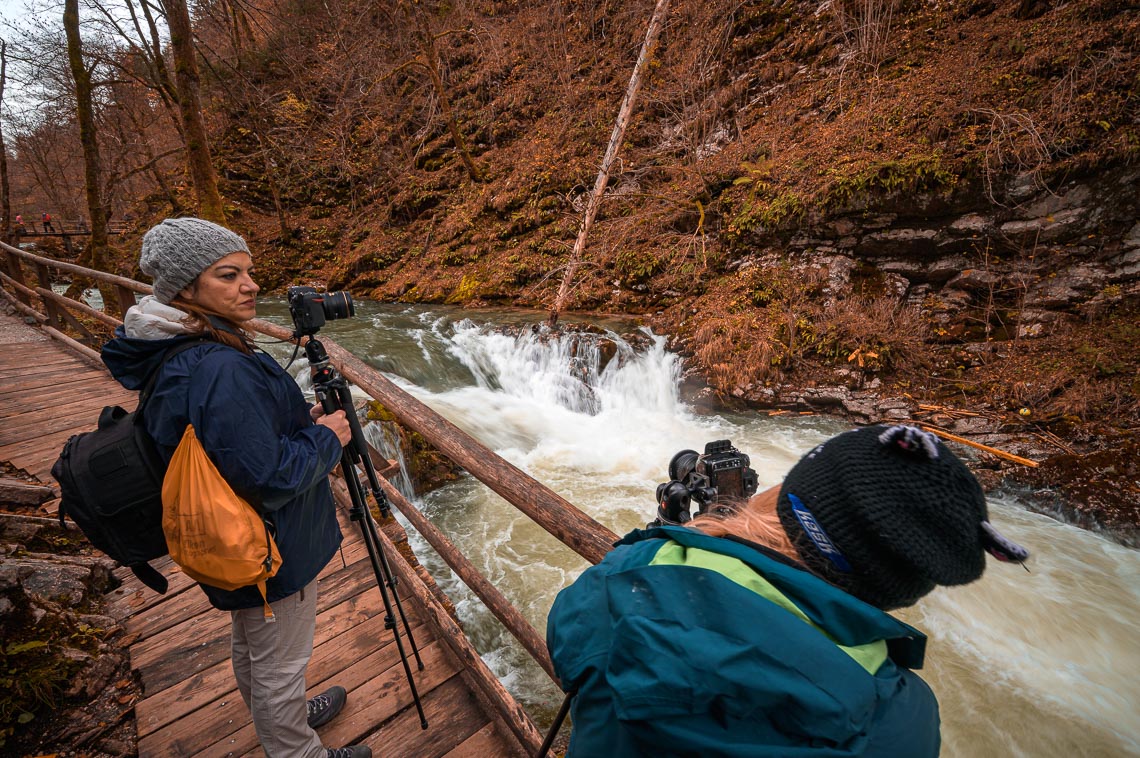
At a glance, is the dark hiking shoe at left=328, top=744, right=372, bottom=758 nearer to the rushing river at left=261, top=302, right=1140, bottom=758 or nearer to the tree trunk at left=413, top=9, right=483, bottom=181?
the rushing river at left=261, top=302, right=1140, bottom=758

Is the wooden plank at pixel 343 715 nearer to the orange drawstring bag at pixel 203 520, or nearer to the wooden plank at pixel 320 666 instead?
the wooden plank at pixel 320 666

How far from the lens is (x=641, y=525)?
17.3 ft

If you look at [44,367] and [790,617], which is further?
[44,367]

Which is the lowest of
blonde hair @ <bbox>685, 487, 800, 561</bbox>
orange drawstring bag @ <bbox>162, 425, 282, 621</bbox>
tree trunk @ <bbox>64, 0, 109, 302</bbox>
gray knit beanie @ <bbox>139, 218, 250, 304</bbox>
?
orange drawstring bag @ <bbox>162, 425, 282, 621</bbox>

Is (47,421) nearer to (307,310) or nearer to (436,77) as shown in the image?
(307,310)

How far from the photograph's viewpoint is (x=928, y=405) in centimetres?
619

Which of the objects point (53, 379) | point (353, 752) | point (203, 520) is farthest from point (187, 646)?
point (53, 379)

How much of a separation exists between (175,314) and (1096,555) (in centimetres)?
710

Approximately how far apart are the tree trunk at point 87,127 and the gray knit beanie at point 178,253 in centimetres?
1143

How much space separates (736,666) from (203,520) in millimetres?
1403

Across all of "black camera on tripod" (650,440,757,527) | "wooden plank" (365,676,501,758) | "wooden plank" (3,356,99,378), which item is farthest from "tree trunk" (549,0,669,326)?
"black camera on tripod" (650,440,757,527)

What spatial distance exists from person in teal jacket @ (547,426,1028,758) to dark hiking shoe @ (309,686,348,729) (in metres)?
1.90

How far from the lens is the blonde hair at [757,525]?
2.89ft

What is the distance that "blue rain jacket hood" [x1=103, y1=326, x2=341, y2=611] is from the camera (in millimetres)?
1296
